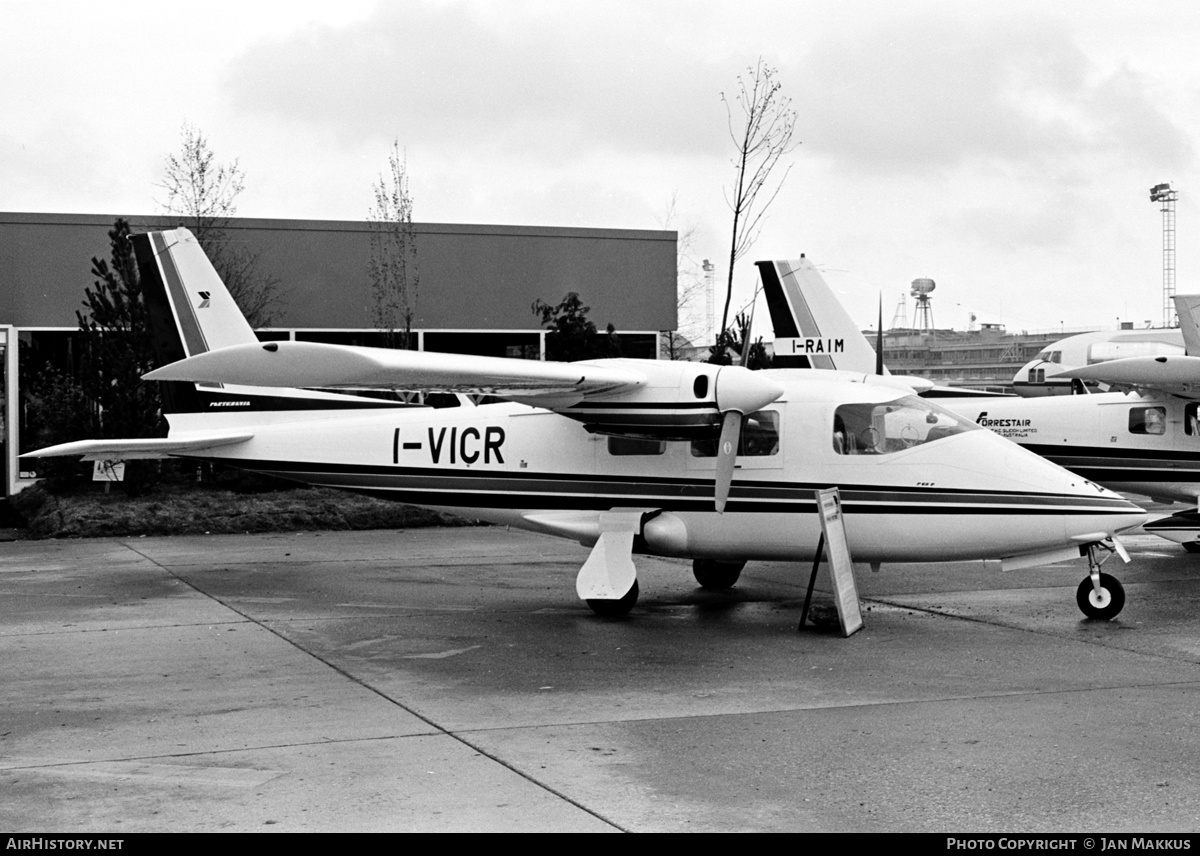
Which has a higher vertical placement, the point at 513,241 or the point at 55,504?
the point at 513,241

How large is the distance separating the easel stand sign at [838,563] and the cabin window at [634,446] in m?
1.72

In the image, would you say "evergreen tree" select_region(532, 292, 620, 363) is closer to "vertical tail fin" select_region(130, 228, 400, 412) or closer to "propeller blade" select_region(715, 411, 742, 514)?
"vertical tail fin" select_region(130, 228, 400, 412)

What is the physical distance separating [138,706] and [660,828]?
431cm

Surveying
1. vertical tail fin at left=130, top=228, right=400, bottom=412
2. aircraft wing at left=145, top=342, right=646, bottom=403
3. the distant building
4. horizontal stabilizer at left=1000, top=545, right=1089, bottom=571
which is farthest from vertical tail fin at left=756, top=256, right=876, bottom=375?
the distant building

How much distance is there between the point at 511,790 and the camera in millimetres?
6707

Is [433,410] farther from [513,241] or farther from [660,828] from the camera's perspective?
[513,241]

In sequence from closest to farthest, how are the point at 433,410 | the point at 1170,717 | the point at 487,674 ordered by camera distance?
the point at 1170,717, the point at 487,674, the point at 433,410

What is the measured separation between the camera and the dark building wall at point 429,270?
2533 centimetres

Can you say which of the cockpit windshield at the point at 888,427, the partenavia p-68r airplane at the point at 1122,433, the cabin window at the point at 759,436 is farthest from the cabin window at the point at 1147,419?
the cabin window at the point at 759,436

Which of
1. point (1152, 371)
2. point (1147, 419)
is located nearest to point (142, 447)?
point (1152, 371)

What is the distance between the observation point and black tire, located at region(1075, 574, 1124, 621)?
12109mm

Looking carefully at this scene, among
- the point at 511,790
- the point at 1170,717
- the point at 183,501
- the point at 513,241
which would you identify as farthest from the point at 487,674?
the point at 513,241

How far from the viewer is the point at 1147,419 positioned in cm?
1689

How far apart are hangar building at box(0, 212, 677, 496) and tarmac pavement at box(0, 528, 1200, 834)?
11169 mm
